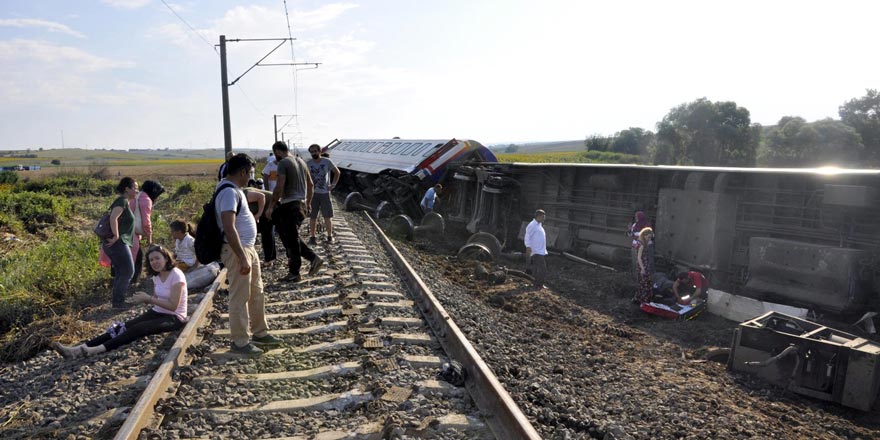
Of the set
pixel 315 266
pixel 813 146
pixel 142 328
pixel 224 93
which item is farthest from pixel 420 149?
pixel 813 146

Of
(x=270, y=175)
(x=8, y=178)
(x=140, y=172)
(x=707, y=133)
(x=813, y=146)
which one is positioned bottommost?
(x=140, y=172)

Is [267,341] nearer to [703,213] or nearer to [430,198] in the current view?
[703,213]

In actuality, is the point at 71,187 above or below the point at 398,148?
below

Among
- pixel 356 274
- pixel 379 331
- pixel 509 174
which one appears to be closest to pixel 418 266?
pixel 356 274

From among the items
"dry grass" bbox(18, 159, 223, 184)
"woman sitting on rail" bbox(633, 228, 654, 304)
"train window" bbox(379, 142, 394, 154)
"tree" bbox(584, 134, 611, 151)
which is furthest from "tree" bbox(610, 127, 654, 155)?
"woman sitting on rail" bbox(633, 228, 654, 304)

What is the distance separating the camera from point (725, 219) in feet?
33.7

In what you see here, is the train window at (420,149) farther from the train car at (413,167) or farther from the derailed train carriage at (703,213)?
the derailed train carriage at (703,213)

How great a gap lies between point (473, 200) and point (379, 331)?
11.5 m

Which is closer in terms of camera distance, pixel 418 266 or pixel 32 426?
pixel 32 426

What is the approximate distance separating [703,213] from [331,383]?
27.8ft

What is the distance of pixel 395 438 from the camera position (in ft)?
11.3

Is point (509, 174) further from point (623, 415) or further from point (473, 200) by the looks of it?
point (623, 415)

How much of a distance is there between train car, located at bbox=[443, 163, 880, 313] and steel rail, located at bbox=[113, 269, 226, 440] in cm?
805

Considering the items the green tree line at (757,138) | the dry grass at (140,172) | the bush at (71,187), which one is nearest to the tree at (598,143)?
the green tree line at (757,138)
